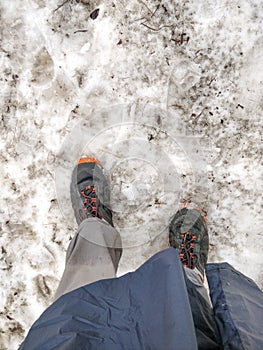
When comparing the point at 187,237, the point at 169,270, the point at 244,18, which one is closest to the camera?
the point at 169,270

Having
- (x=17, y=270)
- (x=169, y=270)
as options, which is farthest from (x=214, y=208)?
(x=17, y=270)

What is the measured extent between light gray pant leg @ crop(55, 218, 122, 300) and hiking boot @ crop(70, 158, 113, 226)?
6 centimetres

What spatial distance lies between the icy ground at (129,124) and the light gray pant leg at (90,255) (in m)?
0.14

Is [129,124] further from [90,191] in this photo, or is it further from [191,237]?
[191,237]

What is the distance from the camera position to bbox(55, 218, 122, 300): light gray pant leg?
167cm

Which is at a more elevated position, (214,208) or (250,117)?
(250,117)

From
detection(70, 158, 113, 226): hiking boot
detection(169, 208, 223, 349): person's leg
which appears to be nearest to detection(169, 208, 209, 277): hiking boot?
detection(169, 208, 223, 349): person's leg

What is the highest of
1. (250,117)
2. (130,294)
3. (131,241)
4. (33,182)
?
(250,117)

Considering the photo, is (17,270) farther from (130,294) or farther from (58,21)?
(58,21)

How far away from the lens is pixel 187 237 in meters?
1.94

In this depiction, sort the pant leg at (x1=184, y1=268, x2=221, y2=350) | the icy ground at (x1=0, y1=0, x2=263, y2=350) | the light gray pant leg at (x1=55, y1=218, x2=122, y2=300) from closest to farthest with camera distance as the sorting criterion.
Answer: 1. the pant leg at (x1=184, y1=268, x2=221, y2=350)
2. the light gray pant leg at (x1=55, y1=218, x2=122, y2=300)
3. the icy ground at (x1=0, y1=0, x2=263, y2=350)

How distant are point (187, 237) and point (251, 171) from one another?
19.1 inches

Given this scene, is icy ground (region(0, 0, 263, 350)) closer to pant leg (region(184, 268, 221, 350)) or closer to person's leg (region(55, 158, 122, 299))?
person's leg (region(55, 158, 122, 299))

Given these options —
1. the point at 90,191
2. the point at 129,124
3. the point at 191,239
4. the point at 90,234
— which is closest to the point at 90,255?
the point at 90,234
